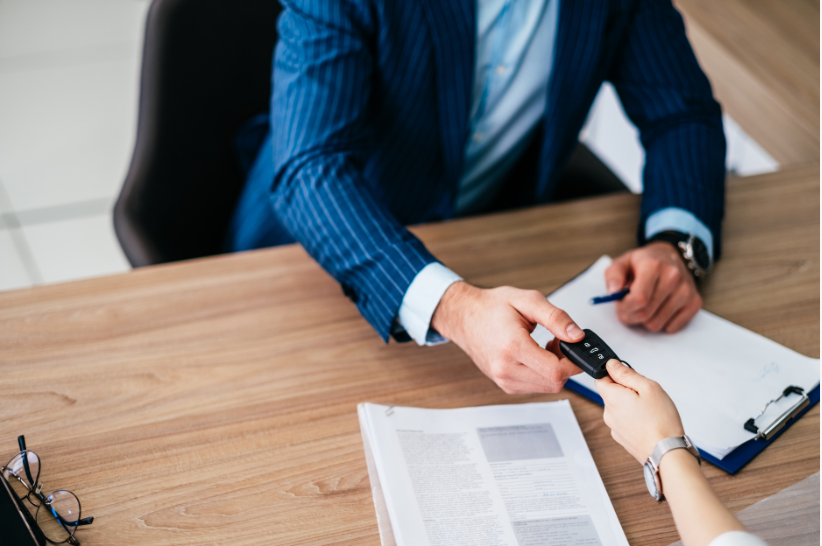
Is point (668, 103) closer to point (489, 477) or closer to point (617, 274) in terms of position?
point (617, 274)

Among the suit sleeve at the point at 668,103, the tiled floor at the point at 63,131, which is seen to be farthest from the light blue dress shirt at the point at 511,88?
the tiled floor at the point at 63,131

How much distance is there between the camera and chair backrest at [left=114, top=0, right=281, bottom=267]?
1170 mm

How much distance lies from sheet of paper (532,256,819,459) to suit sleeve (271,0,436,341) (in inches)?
9.7

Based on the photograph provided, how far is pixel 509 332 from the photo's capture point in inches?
30.4

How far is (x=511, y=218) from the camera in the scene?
1113mm

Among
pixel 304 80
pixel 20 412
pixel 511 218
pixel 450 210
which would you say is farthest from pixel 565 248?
pixel 20 412

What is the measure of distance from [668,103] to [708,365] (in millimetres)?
560

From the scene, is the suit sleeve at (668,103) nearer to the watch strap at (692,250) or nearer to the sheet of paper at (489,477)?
the watch strap at (692,250)

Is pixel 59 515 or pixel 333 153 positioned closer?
pixel 59 515

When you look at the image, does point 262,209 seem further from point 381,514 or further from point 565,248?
point 381,514

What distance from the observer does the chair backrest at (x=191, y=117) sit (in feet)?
3.84

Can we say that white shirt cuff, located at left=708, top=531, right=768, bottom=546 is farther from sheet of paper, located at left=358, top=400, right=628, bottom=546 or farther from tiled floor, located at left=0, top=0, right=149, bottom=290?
tiled floor, located at left=0, top=0, right=149, bottom=290

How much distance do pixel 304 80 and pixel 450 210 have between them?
0.40m

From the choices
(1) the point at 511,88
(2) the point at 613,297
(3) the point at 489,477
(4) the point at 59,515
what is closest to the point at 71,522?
(4) the point at 59,515
